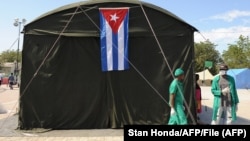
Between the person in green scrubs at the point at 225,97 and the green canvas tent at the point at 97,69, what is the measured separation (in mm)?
1125

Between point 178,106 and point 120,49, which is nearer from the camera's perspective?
point 178,106

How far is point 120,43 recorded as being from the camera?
10.7m

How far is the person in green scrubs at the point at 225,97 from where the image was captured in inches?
385

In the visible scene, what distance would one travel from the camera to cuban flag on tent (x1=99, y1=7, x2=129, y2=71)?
10.6m

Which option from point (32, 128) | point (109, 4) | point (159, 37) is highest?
point (109, 4)

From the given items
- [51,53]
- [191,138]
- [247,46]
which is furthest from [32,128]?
[247,46]

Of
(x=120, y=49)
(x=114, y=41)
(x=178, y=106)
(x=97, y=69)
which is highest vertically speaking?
(x=114, y=41)

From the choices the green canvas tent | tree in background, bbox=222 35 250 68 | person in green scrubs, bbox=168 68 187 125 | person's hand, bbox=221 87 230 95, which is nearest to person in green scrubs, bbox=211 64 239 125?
person's hand, bbox=221 87 230 95

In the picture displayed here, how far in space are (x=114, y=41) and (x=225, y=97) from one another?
325 centimetres

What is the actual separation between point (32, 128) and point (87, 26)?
3207 millimetres

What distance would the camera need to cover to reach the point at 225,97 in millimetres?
9844

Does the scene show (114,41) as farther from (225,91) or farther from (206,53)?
(206,53)

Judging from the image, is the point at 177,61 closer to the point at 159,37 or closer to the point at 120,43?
the point at 159,37

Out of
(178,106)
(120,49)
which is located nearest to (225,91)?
(178,106)
